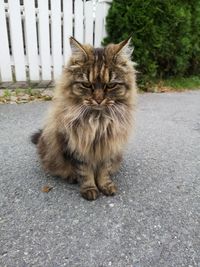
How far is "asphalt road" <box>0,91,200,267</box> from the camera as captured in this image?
5.92ft

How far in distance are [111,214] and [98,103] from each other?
0.79 m

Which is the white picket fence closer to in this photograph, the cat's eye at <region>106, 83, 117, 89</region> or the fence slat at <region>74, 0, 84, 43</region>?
the fence slat at <region>74, 0, 84, 43</region>

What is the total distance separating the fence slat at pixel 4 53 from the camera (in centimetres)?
465

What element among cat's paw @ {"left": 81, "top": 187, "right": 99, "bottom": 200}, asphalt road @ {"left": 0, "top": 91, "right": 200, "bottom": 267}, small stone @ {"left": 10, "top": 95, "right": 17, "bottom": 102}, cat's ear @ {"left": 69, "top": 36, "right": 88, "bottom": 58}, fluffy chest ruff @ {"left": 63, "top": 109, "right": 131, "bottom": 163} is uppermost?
cat's ear @ {"left": 69, "top": 36, "right": 88, "bottom": 58}

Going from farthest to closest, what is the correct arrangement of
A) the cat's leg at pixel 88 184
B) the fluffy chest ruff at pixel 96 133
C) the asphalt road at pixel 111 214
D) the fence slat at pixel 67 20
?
the fence slat at pixel 67 20, the cat's leg at pixel 88 184, the fluffy chest ruff at pixel 96 133, the asphalt road at pixel 111 214

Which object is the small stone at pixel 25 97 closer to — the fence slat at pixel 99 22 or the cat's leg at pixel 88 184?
the fence slat at pixel 99 22

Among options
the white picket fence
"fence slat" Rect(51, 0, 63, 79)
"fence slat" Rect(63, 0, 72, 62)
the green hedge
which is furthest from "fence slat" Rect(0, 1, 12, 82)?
the green hedge

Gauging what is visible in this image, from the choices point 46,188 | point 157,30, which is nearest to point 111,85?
point 46,188

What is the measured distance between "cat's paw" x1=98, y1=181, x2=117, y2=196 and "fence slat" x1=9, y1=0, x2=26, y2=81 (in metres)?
3.25

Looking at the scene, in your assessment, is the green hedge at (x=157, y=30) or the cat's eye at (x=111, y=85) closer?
the cat's eye at (x=111, y=85)

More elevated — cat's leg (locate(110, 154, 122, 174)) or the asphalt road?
cat's leg (locate(110, 154, 122, 174))

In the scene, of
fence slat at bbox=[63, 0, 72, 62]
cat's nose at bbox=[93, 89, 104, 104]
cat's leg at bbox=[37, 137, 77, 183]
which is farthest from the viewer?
fence slat at bbox=[63, 0, 72, 62]

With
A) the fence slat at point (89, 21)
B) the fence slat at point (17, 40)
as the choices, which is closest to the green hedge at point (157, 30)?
the fence slat at point (89, 21)

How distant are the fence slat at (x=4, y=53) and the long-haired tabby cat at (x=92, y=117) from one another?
9.28ft
